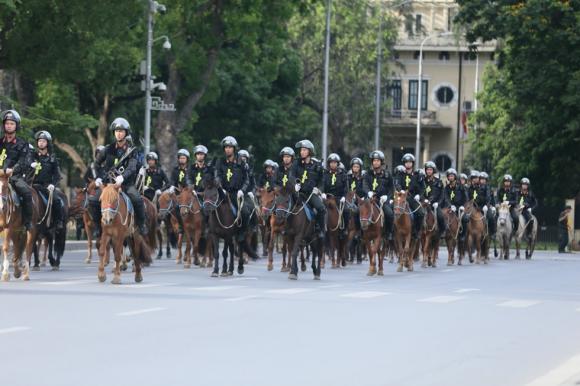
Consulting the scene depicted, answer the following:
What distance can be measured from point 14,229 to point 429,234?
15.6 meters

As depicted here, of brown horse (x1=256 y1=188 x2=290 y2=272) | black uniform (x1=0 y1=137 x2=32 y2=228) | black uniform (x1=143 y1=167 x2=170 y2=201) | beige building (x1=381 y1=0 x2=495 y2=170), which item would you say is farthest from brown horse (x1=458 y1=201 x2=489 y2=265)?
beige building (x1=381 y1=0 x2=495 y2=170)

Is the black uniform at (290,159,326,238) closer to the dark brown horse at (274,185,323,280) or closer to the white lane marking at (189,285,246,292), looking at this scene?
the dark brown horse at (274,185,323,280)

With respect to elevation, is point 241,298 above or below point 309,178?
below

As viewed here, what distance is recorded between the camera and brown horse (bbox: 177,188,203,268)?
3450 cm

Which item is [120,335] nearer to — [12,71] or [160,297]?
[160,297]

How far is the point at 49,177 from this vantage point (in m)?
29.2

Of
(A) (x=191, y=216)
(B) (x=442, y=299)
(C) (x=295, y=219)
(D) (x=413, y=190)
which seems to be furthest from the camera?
(D) (x=413, y=190)

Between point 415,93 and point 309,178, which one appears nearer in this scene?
point 309,178

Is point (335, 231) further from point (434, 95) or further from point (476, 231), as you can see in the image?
point (434, 95)

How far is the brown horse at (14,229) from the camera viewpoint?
25188mm

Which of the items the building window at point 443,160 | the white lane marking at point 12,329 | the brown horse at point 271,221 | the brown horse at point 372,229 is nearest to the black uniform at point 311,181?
the brown horse at point 271,221

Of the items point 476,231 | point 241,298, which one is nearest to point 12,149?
point 241,298

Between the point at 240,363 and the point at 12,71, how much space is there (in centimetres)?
3599

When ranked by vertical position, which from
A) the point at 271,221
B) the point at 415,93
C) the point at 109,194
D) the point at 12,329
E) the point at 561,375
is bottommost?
the point at 561,375
